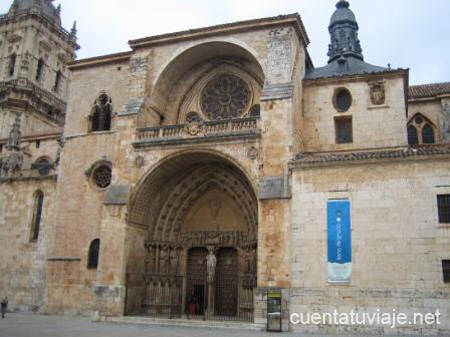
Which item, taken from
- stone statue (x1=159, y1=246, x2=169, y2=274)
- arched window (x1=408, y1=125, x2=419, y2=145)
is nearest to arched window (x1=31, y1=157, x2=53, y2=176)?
stone statue (x1=159, y1=246, x2=169, y2=274)

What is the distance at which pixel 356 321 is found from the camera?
14.1m

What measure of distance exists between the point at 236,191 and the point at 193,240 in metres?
2.73

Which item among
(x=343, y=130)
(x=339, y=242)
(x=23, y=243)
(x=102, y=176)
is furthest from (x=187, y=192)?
Result: (x=23, y=243)

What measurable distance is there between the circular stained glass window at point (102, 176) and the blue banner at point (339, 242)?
33.0ft

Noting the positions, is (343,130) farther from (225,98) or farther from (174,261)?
(174,261)

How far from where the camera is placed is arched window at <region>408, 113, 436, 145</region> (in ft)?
77.0

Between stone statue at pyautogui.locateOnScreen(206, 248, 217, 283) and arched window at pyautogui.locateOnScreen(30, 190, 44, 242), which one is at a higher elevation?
arched window at pyautogui.locateOnScreen(30, 190, 44, 242)

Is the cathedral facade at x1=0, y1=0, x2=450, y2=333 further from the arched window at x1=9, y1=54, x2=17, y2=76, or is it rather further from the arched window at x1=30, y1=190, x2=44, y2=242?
the arched window at x1=9, y1=54, x2=17, y2=76

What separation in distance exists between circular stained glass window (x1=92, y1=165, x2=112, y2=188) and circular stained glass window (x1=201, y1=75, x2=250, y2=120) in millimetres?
4989

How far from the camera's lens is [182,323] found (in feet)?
51.9

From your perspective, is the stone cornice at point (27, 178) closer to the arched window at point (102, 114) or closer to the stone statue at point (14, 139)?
the stone statue at point (14, 139)

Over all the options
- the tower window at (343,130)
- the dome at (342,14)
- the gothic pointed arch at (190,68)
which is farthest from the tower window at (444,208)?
the dome at (342,14)

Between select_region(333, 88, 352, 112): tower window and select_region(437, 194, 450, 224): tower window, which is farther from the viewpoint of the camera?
select_region(333, 88, 352, 112): tower window

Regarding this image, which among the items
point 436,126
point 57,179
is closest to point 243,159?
point 57,179
